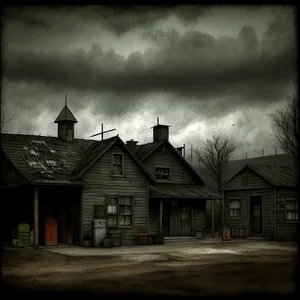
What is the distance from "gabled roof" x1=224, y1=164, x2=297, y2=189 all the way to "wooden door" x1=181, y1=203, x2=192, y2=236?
15.2 feet

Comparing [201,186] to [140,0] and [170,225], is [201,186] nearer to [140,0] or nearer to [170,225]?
[170,225]

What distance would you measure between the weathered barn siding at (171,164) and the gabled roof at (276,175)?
407cm

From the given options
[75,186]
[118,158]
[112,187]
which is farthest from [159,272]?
[118,158]

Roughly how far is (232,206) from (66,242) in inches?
493

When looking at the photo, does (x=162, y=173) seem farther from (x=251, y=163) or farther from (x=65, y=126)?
(x=251, y=163)

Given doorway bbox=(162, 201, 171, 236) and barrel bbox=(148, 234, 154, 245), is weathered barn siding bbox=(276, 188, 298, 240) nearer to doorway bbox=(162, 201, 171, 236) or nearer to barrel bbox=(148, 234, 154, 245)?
doorway bbox=(162, 201, 171, 236)

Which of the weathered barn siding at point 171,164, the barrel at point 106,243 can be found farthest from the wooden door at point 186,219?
the barrel at point 106,243

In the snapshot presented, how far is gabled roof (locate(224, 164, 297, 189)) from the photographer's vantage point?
99.8 ft

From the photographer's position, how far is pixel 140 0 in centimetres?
598

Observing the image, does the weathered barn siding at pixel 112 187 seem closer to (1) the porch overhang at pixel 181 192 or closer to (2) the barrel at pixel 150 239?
(2) the barrel at pixel 150 239

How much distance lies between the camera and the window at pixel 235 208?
1285 inches

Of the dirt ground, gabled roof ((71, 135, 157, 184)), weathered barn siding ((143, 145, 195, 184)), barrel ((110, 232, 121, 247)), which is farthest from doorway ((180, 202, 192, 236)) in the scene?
the dirt ground

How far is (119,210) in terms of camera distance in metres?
26.6

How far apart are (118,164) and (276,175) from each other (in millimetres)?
11362
